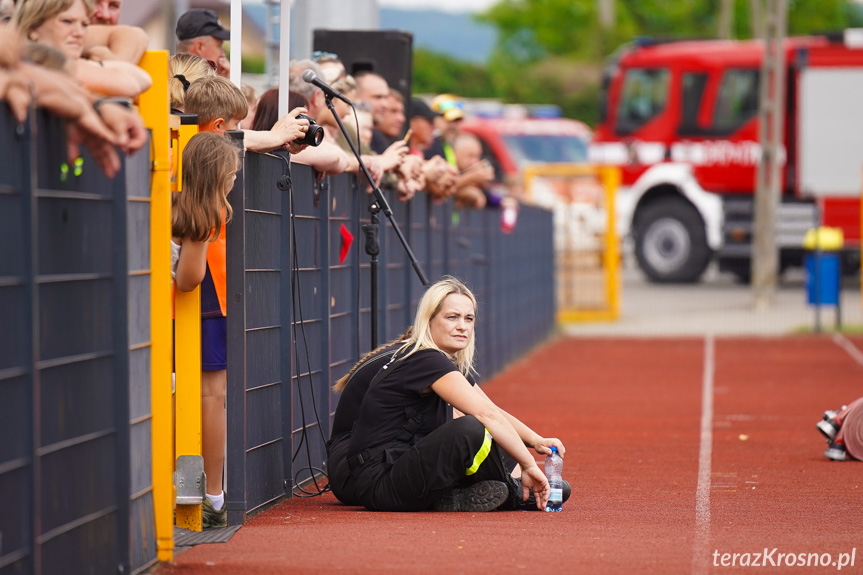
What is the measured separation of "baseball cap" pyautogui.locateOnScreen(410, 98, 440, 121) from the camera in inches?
489

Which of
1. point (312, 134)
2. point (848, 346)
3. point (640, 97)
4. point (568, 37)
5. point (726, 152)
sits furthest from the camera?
point (568, 37)

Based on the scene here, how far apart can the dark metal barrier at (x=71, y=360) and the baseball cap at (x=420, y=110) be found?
6745 millimetres

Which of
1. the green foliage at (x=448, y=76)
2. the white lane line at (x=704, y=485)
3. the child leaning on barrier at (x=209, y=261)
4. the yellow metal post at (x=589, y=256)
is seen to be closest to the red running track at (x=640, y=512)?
the white lane line at (x=704, y=485)

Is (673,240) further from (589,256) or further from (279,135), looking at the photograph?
(279,135)

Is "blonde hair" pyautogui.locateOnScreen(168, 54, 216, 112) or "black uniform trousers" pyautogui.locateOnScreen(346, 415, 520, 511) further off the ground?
"blonde hair" pyautogui.locateOnScreen(168, 54, 216, 112)

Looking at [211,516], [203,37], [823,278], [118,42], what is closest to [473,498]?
[211,516]

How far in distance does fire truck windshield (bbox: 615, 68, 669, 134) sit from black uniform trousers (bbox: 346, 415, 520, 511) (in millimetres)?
22132

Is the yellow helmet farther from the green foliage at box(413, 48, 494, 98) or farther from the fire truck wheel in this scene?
the green foliage at box(413, 48, 494, 98)

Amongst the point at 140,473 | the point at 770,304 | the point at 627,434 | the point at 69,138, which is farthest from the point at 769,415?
the point at 770,304

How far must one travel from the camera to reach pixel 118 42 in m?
5.84

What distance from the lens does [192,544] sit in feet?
20.8

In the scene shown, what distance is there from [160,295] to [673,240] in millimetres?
23145

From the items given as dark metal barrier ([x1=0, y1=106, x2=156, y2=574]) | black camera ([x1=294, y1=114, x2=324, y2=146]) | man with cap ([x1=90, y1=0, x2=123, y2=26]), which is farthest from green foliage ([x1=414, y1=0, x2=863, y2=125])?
dark metal barrier ([x1=0, y1=106, x2=156, y2=574])

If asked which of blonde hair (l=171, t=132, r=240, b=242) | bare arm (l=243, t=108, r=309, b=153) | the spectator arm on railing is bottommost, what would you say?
blonde hair (l=171, t=132, r=240, b=242)
